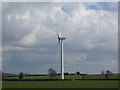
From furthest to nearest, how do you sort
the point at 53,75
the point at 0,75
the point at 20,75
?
the point at 53,75 → the point at 20,75 → the point at 0,75

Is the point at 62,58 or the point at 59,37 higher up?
the point at 59,37

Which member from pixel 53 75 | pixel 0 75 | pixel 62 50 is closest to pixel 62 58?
pixel 62 50

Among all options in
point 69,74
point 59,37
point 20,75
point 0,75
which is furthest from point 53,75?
point 59,37

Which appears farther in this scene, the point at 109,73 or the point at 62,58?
the point at 109,73

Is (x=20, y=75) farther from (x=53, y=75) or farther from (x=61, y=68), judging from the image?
(x=61, y=68)

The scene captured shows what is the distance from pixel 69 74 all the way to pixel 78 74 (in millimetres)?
6483

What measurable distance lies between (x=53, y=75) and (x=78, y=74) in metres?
17.4

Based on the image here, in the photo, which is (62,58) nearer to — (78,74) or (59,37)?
(59,37)

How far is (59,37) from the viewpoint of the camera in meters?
118

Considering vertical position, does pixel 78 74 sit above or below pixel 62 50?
below

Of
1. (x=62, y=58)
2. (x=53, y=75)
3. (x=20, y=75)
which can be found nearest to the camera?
(x=62, y=58)

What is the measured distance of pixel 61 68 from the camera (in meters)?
114

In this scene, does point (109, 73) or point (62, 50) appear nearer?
point (62, 50)

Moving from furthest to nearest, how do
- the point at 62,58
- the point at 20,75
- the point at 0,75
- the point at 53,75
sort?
the point at 53,75 → the point at 20,75 → the point at 0,75 → the point at 62,58
